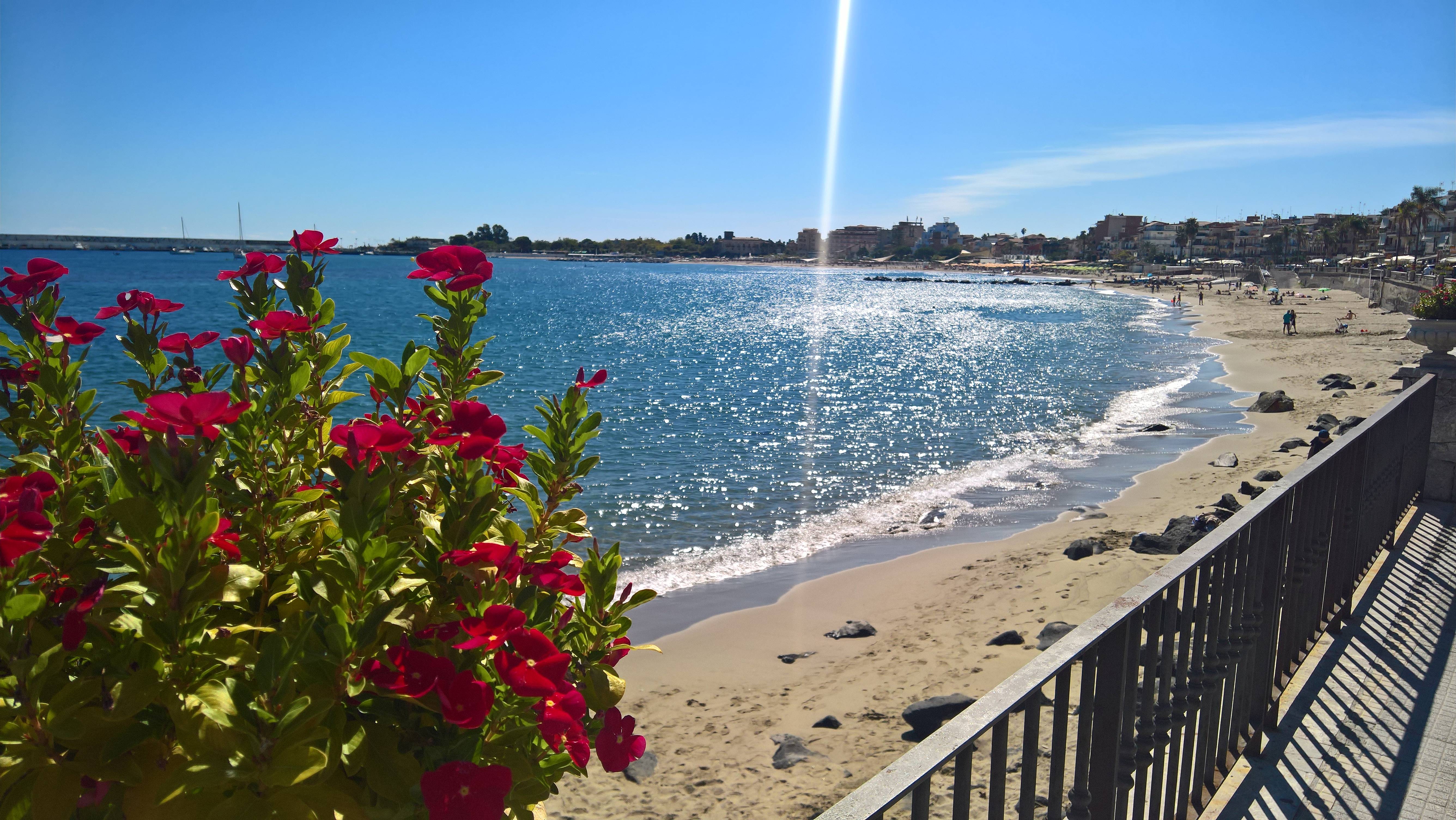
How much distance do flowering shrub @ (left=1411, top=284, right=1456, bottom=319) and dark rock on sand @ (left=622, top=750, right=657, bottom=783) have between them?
734cm

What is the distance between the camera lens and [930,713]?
671cm

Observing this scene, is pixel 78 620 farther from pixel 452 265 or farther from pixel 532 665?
pixel 452 265

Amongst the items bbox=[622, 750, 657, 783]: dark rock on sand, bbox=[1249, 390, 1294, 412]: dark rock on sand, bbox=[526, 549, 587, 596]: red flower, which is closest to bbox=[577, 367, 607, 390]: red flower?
bbox=[526, 549, 587, 596]: red flower

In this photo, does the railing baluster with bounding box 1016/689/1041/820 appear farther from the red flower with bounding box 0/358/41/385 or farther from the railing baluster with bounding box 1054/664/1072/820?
the red flower with bounding box 0/358/41/385

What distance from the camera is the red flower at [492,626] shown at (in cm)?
134

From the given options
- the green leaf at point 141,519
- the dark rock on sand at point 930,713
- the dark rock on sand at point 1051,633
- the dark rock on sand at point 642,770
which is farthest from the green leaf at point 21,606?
the dark rock on sand at point 1051,633

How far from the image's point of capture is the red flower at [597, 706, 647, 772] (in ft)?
5.72

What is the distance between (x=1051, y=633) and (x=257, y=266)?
24.4ft

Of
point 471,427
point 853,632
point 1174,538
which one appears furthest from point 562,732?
point 1174,538

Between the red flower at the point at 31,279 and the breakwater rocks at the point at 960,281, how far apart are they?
16082cm

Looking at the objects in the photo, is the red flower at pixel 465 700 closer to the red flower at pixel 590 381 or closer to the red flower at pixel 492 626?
the red flower at pixel 492 626

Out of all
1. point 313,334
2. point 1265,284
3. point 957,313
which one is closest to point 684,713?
point 313,334

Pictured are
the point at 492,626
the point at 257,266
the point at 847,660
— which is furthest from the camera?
the point at 847,660

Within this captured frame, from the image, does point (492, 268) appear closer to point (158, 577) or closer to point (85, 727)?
point (158, 577)
